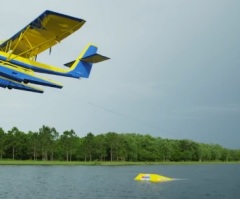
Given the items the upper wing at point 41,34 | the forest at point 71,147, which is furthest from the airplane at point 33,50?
the forest at point 71,147

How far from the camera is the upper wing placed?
20719 mm

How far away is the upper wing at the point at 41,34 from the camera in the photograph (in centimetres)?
2072

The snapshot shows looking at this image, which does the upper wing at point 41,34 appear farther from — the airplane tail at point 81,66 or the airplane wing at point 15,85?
the airplane tail at point 81,66

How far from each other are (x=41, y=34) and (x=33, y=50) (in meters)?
2.13

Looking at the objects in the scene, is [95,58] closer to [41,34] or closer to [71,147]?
[41,34]

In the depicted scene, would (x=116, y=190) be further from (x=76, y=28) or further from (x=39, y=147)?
(x=39, y=147)

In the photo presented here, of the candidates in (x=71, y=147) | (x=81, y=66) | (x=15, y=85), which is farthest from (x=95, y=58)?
(x=71, y=147)

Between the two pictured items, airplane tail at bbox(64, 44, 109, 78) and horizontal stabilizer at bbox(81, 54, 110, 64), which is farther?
airplane tail at bbox(64, 44, 109, 78)

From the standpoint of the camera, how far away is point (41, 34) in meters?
23.2

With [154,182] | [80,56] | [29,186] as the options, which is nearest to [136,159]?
[154,182]

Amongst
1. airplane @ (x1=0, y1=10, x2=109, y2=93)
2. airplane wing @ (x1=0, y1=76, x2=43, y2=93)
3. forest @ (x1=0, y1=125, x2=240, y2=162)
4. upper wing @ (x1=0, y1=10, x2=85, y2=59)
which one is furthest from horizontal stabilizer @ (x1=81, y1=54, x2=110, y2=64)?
forest @ (x1=0, y1=125, x2=240, y2=162)

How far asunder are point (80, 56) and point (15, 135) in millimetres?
99106

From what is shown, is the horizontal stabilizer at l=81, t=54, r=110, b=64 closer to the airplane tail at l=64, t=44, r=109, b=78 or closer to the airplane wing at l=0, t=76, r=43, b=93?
the airplane tail at l=64, t=44, r=109, b=78

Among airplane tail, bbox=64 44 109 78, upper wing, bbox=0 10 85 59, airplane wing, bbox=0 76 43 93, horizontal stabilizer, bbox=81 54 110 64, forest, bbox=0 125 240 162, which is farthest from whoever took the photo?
forest, bbox=0 125 240 162
